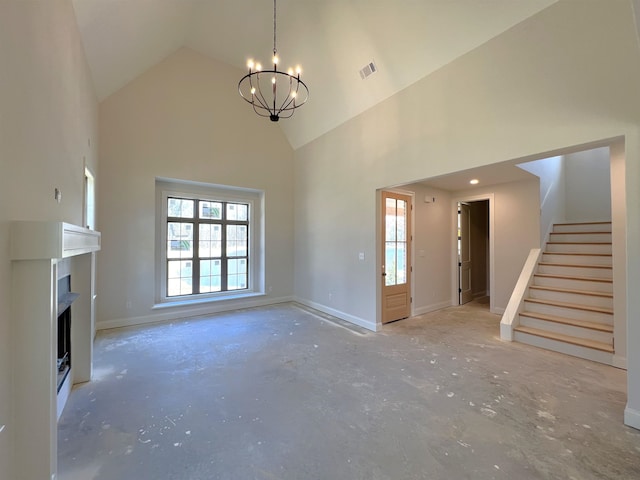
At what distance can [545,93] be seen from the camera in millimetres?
2535

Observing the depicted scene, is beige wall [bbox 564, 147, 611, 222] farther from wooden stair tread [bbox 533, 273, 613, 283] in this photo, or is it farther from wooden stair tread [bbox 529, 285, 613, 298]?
wooden stair tread [bbox 529, 285, 613, 298]

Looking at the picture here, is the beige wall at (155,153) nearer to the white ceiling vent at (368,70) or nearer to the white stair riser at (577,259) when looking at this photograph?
the white ceiling vent at (368,70)

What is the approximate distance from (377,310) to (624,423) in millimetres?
2685

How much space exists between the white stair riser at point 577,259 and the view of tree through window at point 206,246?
5823mm

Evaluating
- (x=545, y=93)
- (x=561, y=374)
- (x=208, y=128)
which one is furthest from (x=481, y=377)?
(x=208, y=128)

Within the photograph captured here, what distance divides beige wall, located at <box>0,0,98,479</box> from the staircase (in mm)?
5104

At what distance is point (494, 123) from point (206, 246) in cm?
531

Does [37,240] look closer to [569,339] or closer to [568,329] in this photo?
[569,339]

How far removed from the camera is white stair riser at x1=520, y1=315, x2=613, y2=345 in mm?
3332

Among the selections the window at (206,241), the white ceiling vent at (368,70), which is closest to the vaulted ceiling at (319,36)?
the white ceiling vent at (368,70)

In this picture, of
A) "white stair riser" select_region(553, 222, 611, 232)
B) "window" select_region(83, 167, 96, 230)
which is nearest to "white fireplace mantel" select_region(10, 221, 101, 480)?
"window" select_region(83, 167, 96, 230)

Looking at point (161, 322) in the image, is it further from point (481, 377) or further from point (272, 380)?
point (481, 377)

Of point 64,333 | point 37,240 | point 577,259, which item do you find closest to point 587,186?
point 577,259

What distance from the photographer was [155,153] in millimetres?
4773
